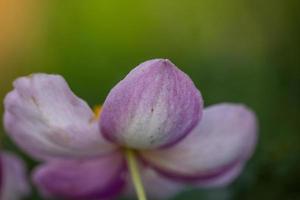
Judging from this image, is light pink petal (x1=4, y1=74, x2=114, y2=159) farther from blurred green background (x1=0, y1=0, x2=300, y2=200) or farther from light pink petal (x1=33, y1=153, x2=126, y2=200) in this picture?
blurred green background (x1=0, y1=0, x2=300, y2=200)

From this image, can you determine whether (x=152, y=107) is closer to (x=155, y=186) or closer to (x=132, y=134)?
(x=132, y=134)

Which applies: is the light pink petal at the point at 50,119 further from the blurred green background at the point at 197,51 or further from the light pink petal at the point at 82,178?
the blurred green background at the point at 197,51

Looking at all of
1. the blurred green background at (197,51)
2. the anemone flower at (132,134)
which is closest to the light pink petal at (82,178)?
the anemone flower at (132,134)

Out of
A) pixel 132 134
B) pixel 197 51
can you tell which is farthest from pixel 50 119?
pixel 197 51

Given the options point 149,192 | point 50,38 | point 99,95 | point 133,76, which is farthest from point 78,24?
point 133,76

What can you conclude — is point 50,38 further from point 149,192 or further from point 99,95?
point 149,192

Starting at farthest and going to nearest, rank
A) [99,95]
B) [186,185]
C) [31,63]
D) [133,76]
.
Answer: [31,63] < [99,95] < [186,185] < [133,76]
